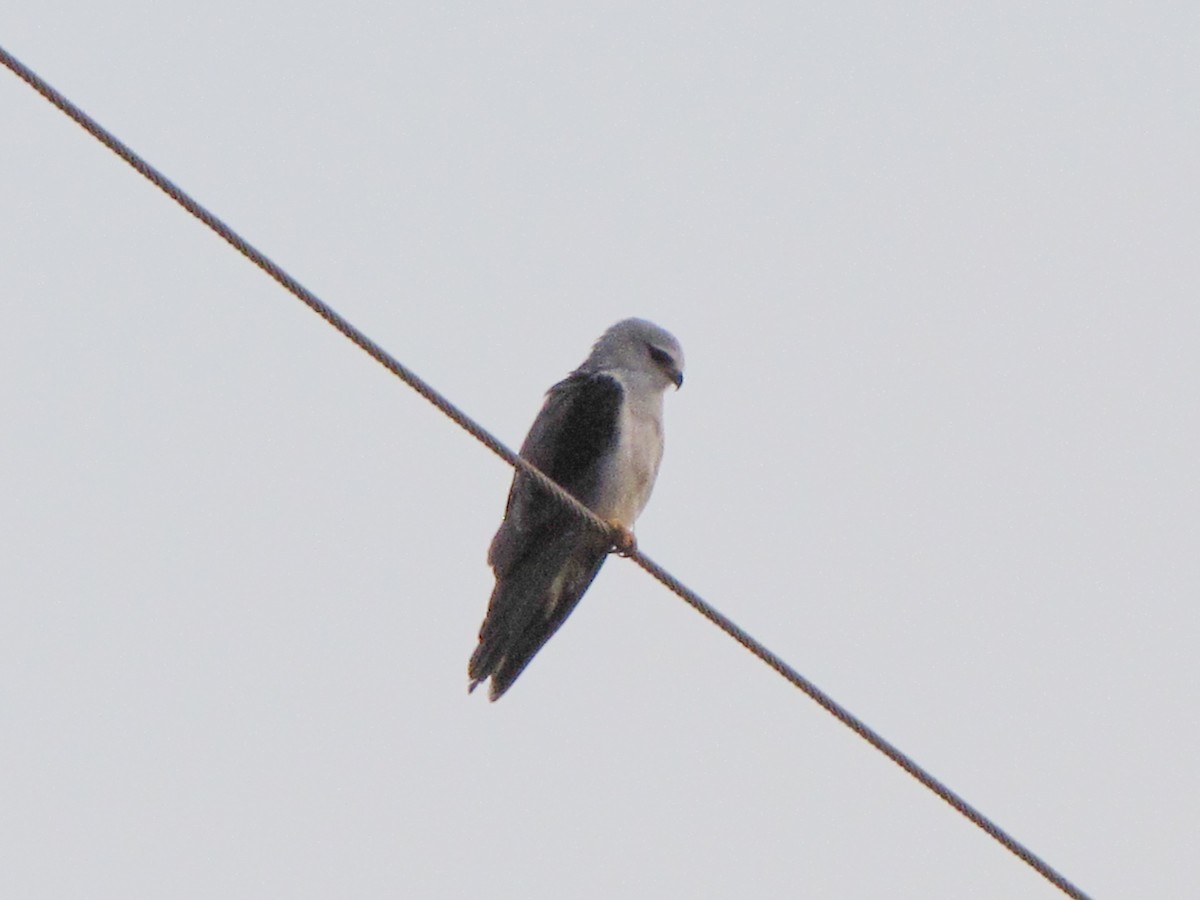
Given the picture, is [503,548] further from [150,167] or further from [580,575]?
[150,167]

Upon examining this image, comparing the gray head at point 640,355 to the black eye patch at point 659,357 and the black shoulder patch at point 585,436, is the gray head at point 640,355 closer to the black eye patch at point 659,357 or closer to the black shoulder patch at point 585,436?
the black eye patch at point 659,357

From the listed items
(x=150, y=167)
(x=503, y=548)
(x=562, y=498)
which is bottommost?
(x=150, y=167)

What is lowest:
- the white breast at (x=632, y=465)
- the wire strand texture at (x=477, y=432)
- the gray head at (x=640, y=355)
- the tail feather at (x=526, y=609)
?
the wire strand texture at (x=477, y=432)

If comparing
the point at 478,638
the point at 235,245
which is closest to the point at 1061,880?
the point at 235,245

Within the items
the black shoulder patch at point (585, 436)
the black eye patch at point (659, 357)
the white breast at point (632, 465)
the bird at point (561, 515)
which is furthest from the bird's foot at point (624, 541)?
the black eye patch at point (659, 357)

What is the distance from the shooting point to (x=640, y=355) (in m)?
7.80

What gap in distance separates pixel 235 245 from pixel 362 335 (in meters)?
0.37

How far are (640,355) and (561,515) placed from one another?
3.33 feet

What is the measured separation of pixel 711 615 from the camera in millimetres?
4570

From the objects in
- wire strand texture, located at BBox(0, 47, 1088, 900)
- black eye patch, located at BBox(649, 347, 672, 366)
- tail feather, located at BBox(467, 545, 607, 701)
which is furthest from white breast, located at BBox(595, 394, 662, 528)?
wire strand texture, located at BBox(0, 47, 1088, 900)

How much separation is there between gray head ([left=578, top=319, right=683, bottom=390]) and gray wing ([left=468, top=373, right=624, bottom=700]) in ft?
1.38

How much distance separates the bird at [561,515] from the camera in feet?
23.0

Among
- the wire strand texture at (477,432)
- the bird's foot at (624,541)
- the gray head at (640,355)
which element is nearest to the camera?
the wire strand texture at (477,432)

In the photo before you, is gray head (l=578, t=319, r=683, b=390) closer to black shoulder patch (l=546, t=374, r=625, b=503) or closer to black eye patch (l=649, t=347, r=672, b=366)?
black eye patch (l=649, t=347, r=672, b=366)
